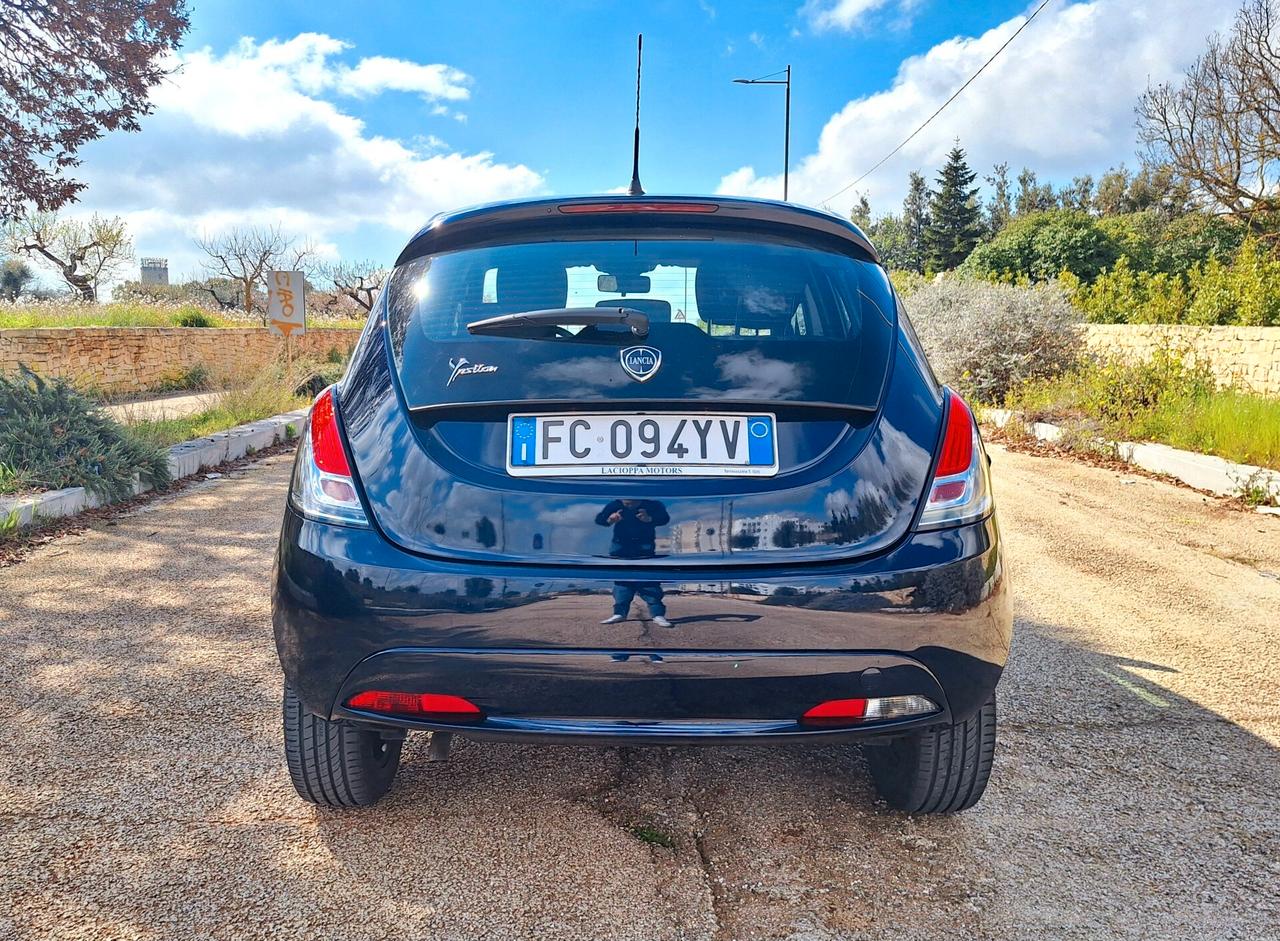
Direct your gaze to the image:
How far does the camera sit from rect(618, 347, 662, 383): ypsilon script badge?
203 cm

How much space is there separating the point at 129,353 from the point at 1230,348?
51.8 feet

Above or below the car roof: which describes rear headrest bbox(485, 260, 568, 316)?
below

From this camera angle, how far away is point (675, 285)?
7.59 ft

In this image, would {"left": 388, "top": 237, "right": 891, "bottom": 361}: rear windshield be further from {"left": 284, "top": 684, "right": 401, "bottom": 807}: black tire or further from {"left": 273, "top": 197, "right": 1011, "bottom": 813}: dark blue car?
{"left": 284, "top": 684, "right": 401, "bottom": 807}: black tire

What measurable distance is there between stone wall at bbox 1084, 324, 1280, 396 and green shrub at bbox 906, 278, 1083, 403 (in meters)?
0.76

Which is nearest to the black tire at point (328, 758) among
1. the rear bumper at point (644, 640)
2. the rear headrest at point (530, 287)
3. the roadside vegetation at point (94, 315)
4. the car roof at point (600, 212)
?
the rear bumper at point (644, 640)

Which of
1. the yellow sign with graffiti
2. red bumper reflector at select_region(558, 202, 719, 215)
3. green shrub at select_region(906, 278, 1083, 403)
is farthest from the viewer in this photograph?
the yellow sign with graffiti

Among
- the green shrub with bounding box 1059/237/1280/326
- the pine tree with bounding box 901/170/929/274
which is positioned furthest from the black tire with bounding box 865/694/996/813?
the pine tree with bounding box 901/170/929/274

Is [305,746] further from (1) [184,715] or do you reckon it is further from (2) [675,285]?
(2) [675,285]

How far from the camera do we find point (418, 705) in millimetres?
1974

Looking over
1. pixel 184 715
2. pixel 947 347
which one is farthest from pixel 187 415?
pixel 947 347

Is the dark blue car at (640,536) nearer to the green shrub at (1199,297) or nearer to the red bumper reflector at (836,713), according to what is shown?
the red bumper reflector at (836,713)

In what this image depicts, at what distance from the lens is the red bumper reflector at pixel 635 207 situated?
235 cm

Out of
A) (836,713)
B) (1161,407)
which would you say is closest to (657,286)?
(836,713)
